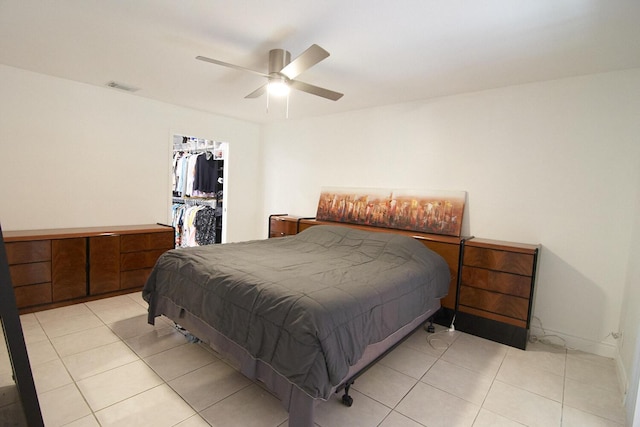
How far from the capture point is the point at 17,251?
9.48 feet

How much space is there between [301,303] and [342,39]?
1.86 metres

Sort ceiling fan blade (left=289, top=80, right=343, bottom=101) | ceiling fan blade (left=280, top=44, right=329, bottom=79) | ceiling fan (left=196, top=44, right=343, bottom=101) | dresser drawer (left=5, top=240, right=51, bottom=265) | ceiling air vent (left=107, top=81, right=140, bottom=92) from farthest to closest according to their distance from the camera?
ceiling air vent (left=107, top=81, right=140, bottom=92) → dresser drawer (left=5, top=240, right=51, bottom=265) → ceiling fan blade (left=289, top=80, right=343, bottom=101) → ceiling fan (left=196, top=44, right=343, bottom=101) → ceiling fan blade (left=280, top=44, right=329, bottom=79)

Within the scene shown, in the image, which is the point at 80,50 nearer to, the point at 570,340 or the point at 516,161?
the point at 516,161

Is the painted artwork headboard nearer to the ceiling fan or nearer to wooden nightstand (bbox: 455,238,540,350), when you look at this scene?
wooden nightstand (bbox: 455,238,540,350)

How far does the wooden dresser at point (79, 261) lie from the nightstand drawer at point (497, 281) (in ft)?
11.3

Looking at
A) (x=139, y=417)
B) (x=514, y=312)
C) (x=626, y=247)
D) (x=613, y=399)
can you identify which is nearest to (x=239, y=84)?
(x=139, y=417)

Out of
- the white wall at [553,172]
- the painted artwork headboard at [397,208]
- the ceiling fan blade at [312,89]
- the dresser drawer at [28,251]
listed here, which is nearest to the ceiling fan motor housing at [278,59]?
the ceiling fan blade at [312,89]

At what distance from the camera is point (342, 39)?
224 centimetres

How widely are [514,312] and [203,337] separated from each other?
8.54 ft

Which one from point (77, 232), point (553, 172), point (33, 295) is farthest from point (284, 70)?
point (33, 295)

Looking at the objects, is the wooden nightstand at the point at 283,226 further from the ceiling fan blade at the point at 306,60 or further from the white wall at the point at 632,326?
the white wall at the point at 632,326

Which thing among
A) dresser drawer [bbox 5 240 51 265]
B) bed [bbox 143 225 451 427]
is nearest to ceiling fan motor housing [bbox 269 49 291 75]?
bed [bbox 143 225 451 427]

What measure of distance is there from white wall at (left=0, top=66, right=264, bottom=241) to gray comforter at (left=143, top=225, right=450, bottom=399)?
182 cm

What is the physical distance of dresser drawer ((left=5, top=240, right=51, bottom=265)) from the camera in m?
2.87
